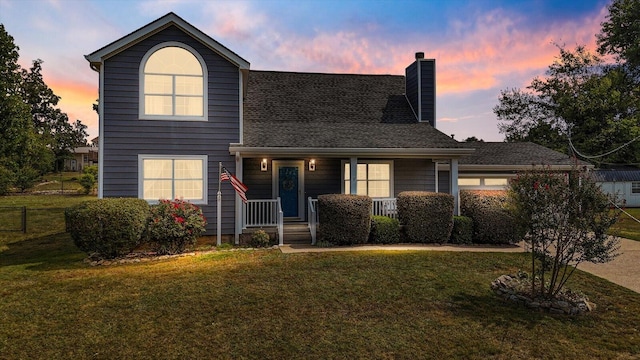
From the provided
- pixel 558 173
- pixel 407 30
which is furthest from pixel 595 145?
pixel 558 173

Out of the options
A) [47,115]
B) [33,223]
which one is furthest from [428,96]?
[47,115]

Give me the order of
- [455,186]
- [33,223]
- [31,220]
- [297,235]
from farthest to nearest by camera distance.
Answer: [31,220] → [33,223] → [455,186] → [297,235]

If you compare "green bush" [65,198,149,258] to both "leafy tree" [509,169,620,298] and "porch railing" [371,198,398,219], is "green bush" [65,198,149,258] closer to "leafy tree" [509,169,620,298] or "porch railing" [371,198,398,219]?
"porch railing" [371,198,398,219]

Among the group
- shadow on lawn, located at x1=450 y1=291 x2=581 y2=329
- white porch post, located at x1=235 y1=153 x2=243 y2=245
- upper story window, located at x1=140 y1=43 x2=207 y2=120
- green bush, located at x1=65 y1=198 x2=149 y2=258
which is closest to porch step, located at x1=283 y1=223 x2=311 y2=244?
white porch post, located at x1=235 y1=153 x2=243 y2=245

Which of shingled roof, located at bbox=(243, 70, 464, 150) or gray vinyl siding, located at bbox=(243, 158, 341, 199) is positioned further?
gray vinyl siding, located at bbox=(243, 158, 341, 199)

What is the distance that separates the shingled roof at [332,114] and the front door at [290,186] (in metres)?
1.27

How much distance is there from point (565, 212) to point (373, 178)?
768 centimetres

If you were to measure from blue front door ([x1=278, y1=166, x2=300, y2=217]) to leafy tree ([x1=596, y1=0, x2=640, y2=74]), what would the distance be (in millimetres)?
28416

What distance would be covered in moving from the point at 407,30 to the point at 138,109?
12026 mm

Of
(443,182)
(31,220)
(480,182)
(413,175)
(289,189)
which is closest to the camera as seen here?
(289,189)

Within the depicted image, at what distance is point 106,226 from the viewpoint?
7594mm

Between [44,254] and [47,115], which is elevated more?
Result: [47,115]

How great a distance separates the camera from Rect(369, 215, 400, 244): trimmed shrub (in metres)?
9.80

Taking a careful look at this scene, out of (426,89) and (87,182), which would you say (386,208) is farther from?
(87,182)
